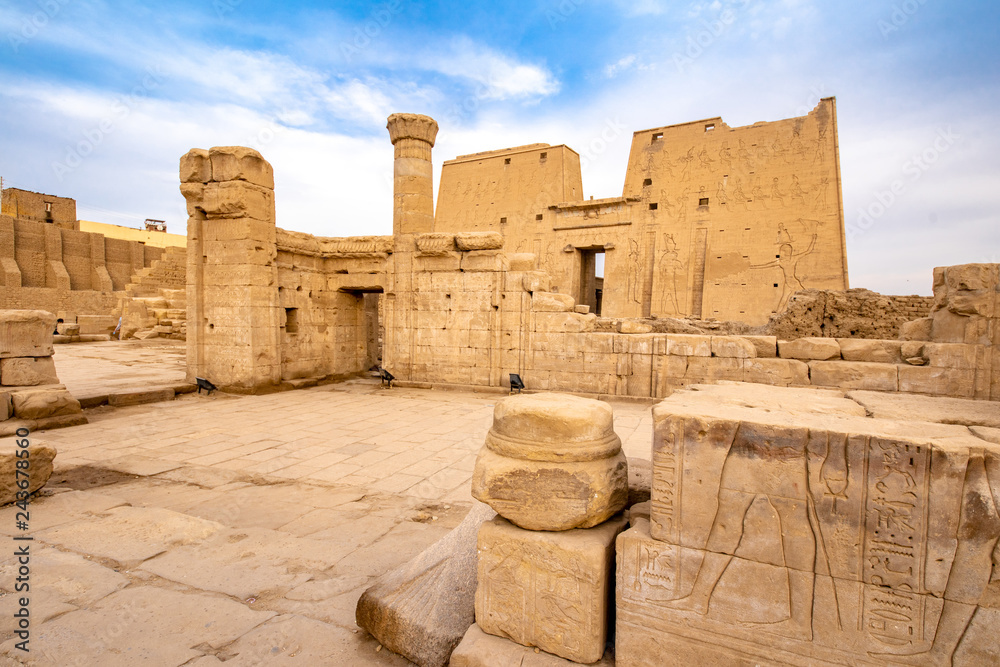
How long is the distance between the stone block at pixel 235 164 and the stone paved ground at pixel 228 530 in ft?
14.3

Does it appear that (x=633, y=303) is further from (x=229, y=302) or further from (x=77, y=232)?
(x=77, y=232)

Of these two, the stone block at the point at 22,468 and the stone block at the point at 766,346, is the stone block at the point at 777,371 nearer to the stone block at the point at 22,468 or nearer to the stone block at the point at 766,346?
the stone block at the point at 766,346

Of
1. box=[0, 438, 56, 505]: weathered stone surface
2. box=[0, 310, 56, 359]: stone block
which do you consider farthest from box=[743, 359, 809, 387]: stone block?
box=[0, 310, 56, 359]: stone block

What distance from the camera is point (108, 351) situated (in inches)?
579

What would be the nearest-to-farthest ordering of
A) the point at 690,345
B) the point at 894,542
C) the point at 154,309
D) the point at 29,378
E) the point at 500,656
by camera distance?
the point at 894,542 < the point at 500,656 < the point at 29,378 < the point at 690,345 < the point at 154,309

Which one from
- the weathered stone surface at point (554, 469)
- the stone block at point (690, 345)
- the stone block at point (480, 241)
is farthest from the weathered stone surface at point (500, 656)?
the stone block at point (480, 241)

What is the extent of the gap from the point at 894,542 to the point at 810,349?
574cm

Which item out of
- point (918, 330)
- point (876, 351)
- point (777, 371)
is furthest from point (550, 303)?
point (918, 330)

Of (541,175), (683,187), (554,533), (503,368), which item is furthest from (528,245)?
(554,533)

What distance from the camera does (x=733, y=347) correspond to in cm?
722

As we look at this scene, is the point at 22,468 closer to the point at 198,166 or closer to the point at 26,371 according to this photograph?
the point at 26,371

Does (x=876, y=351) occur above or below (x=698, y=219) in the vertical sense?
below

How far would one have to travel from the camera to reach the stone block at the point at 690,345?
7.46 metres

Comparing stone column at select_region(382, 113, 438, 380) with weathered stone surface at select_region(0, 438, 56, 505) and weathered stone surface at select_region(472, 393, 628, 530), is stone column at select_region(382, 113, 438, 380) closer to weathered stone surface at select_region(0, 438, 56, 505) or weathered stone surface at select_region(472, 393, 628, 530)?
weathered stone surface at select_region(0, 438, 56, 505)
